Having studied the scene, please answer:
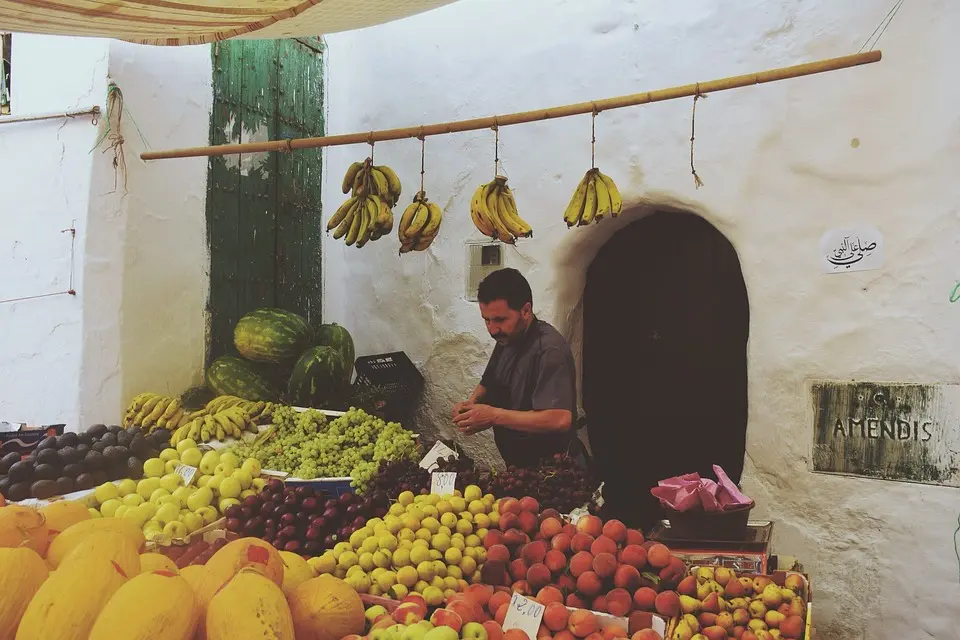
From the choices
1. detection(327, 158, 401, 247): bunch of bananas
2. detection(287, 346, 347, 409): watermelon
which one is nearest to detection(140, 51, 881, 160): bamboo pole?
detection(327, 158, 401, 247): bunch of bananas

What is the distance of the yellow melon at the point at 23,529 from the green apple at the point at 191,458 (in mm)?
1297

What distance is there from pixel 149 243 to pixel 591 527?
11.0ft

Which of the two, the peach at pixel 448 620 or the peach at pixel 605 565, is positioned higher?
the peach at pixel 605 565

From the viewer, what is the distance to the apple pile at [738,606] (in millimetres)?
1888

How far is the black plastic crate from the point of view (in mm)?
4750

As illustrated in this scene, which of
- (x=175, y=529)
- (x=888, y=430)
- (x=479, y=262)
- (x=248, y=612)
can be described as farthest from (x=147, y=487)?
(x=888, y=430)

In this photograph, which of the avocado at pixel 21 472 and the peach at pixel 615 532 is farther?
the avocado at pixel 21 472

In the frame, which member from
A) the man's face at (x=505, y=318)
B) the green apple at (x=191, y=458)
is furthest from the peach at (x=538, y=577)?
the green apple at (x=191, y=458)

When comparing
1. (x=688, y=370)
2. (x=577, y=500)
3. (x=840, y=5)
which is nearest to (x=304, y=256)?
(x=688, y=370)

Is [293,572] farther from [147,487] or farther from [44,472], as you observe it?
[44,472]

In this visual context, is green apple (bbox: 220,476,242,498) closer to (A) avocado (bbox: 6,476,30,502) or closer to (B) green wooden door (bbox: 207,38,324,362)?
(A) avocado (bbox: 6,476,30,502)

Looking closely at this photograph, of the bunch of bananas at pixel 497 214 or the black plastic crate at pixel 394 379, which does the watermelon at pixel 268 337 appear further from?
the bunch of bananas at pixel 497 214

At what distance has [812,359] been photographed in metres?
3.59

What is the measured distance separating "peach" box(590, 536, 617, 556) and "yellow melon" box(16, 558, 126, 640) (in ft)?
3.98
